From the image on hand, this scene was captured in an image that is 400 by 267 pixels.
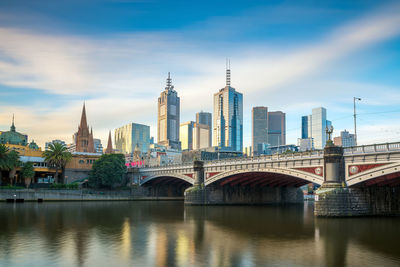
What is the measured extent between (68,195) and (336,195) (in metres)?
67.3

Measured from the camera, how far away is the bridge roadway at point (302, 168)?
1823 inches

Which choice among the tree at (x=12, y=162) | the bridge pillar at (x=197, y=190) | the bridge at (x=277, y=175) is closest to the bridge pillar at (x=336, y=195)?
the bridge at (x=277, y=175)

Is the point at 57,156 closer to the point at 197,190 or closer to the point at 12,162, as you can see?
the point at 12,162

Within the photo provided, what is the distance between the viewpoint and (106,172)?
351 ft

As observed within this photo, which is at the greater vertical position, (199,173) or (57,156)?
(57,156)

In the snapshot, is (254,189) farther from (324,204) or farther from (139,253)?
(139,253)

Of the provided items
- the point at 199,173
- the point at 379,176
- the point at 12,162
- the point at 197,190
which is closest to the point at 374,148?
the point at 379,176

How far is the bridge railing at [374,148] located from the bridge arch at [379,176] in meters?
1.99

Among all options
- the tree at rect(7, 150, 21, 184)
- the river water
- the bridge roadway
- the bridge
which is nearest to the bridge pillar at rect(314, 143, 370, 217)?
the bridge

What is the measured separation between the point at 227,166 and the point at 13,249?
53.2 meters

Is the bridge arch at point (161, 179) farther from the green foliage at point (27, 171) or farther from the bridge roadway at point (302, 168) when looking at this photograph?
the green foliage at point (27, 171)

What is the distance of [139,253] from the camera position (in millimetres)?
27469

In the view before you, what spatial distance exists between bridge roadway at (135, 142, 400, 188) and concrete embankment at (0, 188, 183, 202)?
15.7 m

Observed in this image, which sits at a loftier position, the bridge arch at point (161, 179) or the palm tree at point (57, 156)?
the palm tree at point (57, 156)
